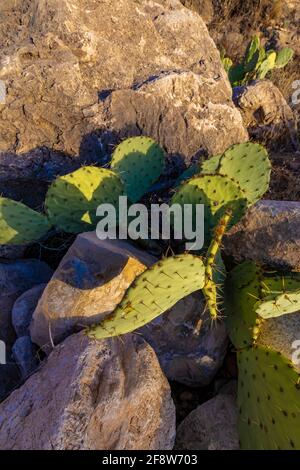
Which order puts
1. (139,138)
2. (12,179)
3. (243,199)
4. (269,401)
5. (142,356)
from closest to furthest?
1. (269,401)
2. (142,356)
3. (243,199)
4. (139,138)
5. (12,179)

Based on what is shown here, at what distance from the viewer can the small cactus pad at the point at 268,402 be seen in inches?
53.4

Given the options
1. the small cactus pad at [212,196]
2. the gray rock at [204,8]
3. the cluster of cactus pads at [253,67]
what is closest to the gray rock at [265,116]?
the cluster of cactus pads at [253,67]

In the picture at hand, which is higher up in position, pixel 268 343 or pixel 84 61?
pixel 84 61

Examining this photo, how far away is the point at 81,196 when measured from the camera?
197cm

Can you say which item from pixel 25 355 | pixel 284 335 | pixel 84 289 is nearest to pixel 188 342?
pixel 284 335

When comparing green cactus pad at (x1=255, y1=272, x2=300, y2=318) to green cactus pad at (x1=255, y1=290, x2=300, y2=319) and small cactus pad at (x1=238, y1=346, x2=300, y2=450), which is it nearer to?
green cactus pad at (x1=255, y1=290, x2=300, y2=319)

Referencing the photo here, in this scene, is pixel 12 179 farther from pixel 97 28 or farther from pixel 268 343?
pixel 268 343

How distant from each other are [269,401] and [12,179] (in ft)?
6.17

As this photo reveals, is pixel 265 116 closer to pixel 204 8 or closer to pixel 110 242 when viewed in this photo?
Answer: pixel 110 242

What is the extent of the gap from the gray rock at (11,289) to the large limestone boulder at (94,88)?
0.61 metres

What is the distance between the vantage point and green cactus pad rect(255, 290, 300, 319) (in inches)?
56.4

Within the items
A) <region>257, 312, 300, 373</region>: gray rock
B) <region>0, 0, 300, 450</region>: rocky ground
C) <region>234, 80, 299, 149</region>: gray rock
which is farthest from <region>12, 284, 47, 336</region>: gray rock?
<region>234, 80, 299, 149</region>: gray rock
